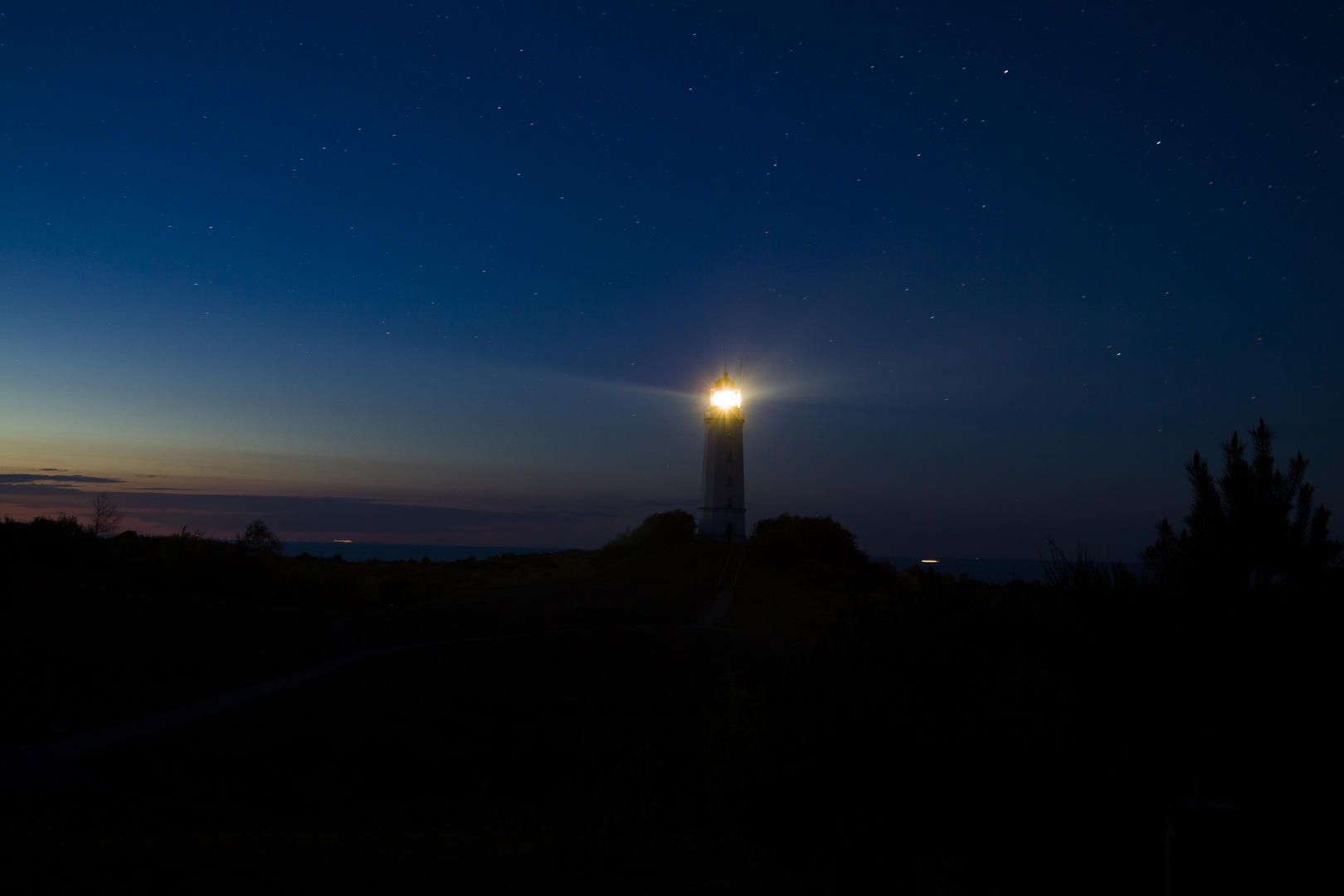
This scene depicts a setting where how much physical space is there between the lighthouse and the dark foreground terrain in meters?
31.8

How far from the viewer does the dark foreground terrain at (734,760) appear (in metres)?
5.70

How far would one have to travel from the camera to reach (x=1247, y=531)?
1200 cm

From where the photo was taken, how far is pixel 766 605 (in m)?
34.1

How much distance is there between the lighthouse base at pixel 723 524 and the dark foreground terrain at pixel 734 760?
31409 mm

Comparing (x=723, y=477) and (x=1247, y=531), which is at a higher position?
(x=723, y=477)

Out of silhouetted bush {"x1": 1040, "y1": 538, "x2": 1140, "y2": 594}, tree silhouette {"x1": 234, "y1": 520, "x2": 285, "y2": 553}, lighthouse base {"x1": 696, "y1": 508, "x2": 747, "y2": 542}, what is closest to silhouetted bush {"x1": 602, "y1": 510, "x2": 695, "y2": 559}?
lighthouse base {"x1": 696, "y1": 508, "x2": 747, "y2": 542}

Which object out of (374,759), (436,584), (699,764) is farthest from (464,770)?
(436,584)

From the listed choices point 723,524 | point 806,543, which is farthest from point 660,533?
point 806,543

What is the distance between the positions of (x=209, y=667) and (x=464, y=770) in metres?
8.72

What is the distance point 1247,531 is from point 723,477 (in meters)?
39.1

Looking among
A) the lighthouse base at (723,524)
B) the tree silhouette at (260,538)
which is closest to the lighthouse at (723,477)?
the lighthouse base at (723,524)

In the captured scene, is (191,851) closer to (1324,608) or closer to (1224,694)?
(1224,694)

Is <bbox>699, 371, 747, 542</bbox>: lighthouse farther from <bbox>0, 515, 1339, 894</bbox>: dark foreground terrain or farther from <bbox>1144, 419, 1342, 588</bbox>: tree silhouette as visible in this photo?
<bbox>1144, 419, 1342, 588</bbox>: tree silhouette

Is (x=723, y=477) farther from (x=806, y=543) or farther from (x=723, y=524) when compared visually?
(x=806, y=543)
